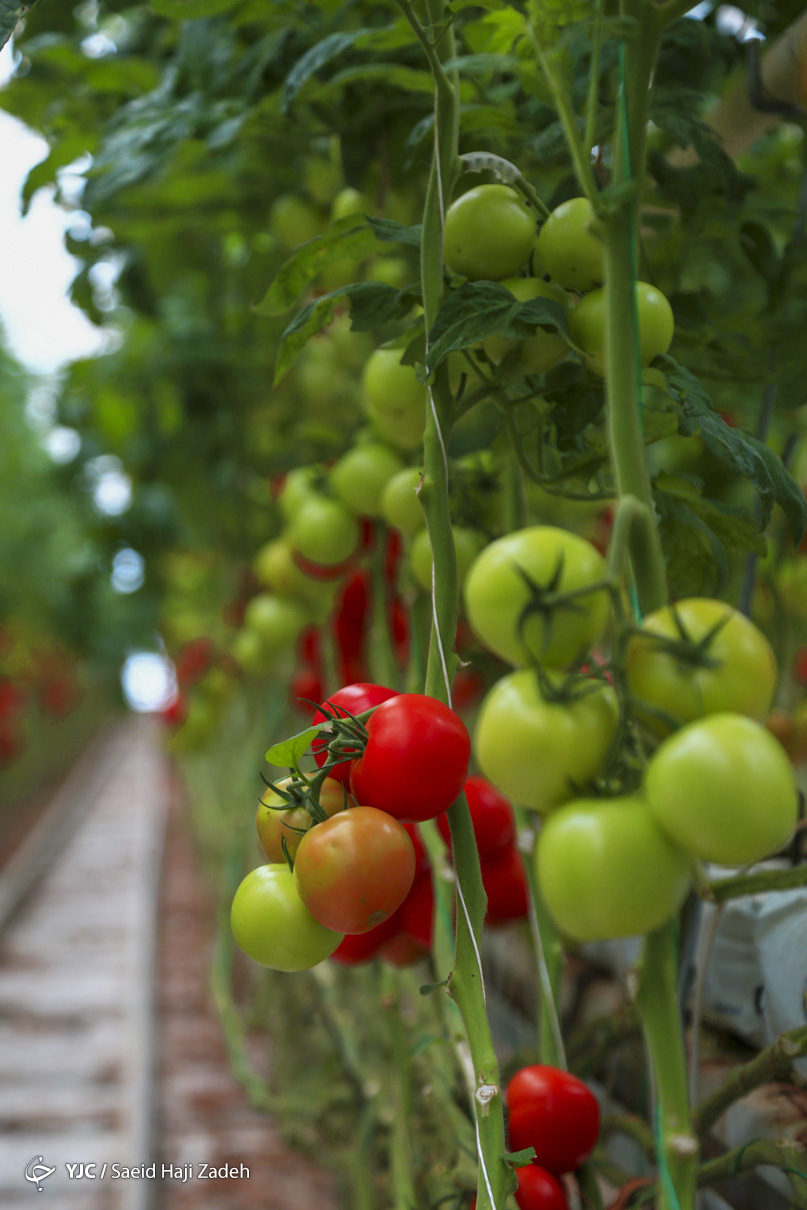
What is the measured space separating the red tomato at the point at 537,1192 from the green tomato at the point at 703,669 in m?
0.32

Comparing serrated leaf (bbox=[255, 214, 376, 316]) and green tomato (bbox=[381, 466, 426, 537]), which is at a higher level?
serrated leaf (bbox=[255, 214, 376, 316])

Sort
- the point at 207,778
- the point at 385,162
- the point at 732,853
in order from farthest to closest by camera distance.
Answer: the point at 207,778 → the point at 385,162 → the point at 732,853

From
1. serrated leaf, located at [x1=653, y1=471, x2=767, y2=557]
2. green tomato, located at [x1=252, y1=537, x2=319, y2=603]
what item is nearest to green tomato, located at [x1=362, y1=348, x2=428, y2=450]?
serrated leaf, located at [x1=653, y1=471, x2=767, y2=557]

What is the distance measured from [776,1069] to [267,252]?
2.85ft

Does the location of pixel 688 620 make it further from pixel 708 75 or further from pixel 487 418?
pixel 487 418

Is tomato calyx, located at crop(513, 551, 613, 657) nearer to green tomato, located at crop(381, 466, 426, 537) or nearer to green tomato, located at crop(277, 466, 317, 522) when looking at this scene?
green tomato, located at crop(381, 466, 426, 537)

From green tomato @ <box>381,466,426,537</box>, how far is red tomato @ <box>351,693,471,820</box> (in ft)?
0.87

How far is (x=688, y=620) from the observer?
280 mm

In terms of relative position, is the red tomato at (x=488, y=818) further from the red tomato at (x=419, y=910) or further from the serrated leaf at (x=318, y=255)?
the serrated leaf at (x=318, y=255)

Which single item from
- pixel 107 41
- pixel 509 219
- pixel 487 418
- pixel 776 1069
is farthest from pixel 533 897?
pixel 107 41

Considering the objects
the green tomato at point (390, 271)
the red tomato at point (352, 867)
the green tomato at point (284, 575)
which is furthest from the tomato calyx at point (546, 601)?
the green tomato at point (284, 575)

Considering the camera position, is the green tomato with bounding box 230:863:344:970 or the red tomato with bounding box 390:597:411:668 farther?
the red tomato with bounding box 390:597:411:668

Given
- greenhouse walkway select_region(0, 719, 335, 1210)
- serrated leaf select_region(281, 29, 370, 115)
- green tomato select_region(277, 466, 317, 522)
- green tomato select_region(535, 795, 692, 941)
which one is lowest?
greenhouse walkway select_region(0, 719, 335, 1210)

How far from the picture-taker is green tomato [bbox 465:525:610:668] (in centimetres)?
28
